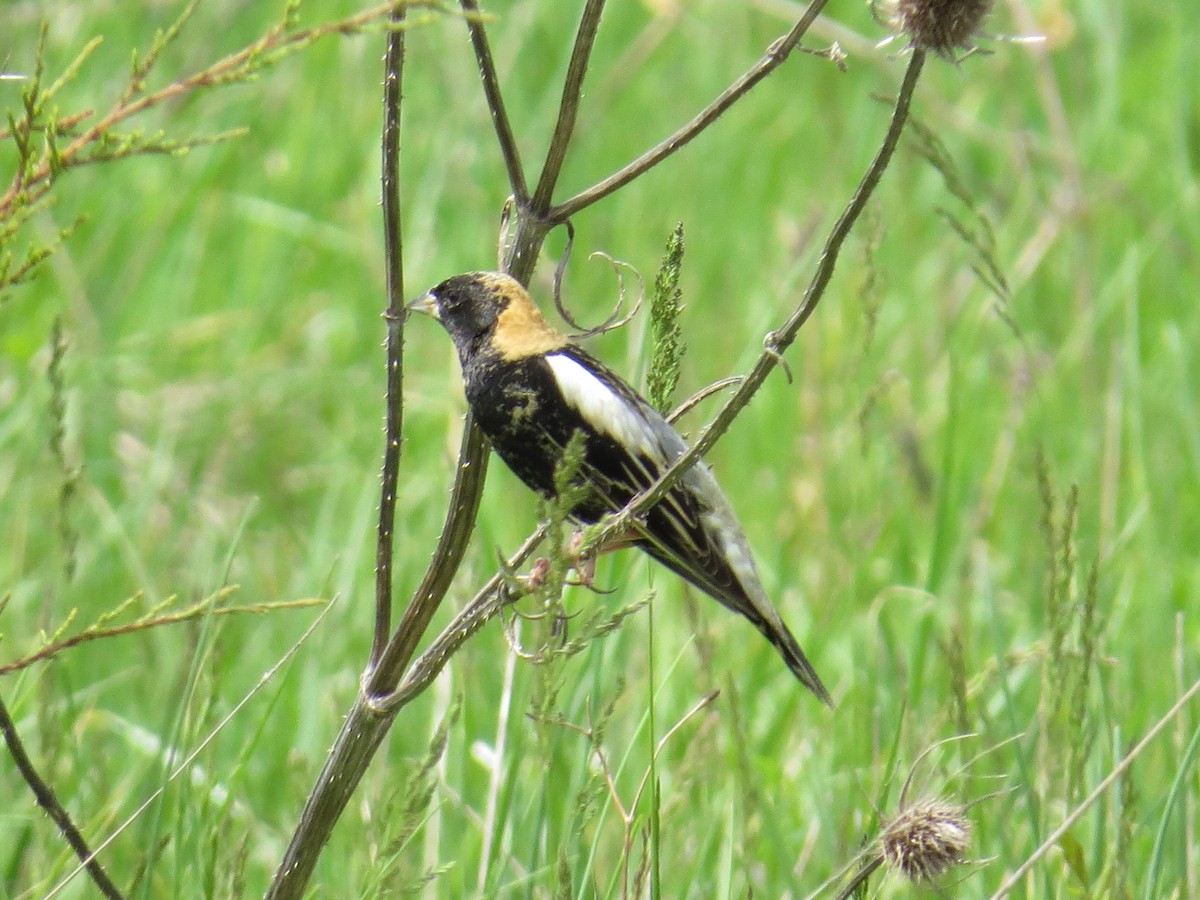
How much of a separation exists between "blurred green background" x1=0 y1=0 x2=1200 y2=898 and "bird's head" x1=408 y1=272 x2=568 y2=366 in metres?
0.23

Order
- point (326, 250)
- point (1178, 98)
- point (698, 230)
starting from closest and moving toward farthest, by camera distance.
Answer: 1. point (1178, 98)
2. point (326, 250)
3. point (698, 230)

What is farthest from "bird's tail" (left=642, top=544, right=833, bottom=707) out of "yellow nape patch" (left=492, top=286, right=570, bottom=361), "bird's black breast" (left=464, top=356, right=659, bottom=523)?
"yellow nape patch" (left=492, top=286, right=570, bottom=361)

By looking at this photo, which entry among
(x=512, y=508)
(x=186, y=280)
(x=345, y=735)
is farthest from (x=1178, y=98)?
(x=345, y=735)

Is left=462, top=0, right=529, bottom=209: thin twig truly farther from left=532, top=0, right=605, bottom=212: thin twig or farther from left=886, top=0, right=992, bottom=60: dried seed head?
left=886, top=0, right=992, bottom=60: dried seed head

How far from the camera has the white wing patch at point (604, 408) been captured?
2736 mm

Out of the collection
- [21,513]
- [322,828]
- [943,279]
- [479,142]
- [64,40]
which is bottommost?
[322,828]

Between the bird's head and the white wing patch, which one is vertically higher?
the bird's head

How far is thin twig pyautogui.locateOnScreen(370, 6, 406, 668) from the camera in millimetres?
1888

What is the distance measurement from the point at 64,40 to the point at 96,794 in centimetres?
390

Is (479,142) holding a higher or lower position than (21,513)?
higher

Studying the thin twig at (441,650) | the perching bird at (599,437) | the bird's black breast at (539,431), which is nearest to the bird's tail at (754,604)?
the perching bird at (599,437)

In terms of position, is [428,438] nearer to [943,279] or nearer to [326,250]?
[326,250]

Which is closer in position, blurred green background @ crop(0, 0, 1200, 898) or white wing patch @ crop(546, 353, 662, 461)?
blurred green background @ crop(0, 0, 1200, 898)

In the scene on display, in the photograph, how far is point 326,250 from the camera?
5.67m
